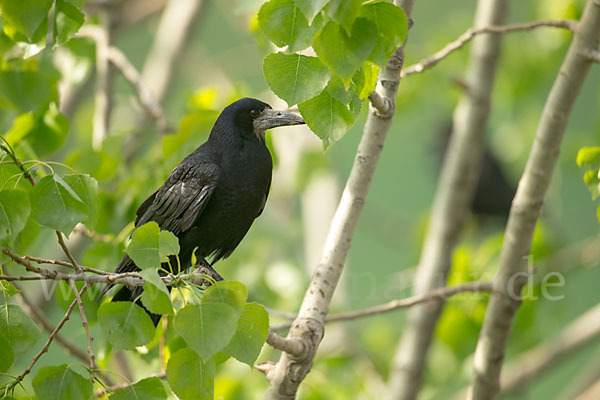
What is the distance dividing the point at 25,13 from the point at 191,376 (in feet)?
2.34

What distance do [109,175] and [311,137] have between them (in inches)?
70.2

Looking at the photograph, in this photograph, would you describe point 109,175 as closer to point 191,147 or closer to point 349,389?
point 191,147

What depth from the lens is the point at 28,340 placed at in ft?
3.85

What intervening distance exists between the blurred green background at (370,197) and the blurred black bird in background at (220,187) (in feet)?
0.33

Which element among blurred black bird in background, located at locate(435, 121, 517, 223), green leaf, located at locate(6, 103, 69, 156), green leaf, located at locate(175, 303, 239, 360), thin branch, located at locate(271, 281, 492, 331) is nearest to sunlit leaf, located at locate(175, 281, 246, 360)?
green leaf, located at locate(175, 303, 239, 360)

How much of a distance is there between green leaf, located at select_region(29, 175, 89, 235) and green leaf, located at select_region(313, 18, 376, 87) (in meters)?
0.46

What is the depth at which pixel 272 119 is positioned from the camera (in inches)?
69.4

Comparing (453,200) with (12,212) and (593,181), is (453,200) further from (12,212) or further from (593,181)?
(12,212)

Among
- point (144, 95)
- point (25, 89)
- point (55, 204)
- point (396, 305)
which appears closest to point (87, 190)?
point (55, 204)

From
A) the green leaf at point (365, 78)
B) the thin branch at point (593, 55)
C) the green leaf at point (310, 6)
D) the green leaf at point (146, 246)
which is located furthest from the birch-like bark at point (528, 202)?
the green leaf at point (146, 246)

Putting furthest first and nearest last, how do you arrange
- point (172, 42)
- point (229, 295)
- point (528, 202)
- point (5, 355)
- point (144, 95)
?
1. point (172, 42)
2. point (144, 95)
3. point (528, 202)
4. point (5, 355)
5. point (229, 295)

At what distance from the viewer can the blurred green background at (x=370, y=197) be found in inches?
78.6

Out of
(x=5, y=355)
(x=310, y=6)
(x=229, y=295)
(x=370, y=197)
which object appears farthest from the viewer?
(x=370, y=197)

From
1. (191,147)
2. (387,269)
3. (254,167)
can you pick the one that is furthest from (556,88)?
(387,269)
